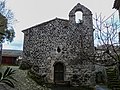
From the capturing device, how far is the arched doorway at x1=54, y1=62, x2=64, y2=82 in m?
15.4

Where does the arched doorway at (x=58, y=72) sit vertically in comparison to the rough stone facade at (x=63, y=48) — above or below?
below

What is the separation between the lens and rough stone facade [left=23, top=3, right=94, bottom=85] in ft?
50.1

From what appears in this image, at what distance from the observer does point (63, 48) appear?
1563cm

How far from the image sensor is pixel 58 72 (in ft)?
51.1

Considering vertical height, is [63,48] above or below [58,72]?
above

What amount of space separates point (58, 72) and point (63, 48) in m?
2.31

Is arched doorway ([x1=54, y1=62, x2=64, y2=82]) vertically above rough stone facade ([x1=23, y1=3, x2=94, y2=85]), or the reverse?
rough stone facade ([x1=23, y1=3, x2=94, y2=85])

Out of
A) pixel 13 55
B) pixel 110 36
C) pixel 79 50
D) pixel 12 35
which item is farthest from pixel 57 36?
pixel 13 55

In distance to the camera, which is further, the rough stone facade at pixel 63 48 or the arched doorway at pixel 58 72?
the arched doorway at pixel 58 72

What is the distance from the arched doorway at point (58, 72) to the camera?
15.4 m

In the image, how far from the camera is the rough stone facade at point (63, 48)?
50.1ft

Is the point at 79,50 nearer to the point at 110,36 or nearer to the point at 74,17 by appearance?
the point at 74,17

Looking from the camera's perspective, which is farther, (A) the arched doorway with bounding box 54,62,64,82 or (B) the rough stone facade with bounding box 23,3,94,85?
(A) the arched doorway with bounding box 54,62,64,82

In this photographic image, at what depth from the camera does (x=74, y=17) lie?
16125 mm
